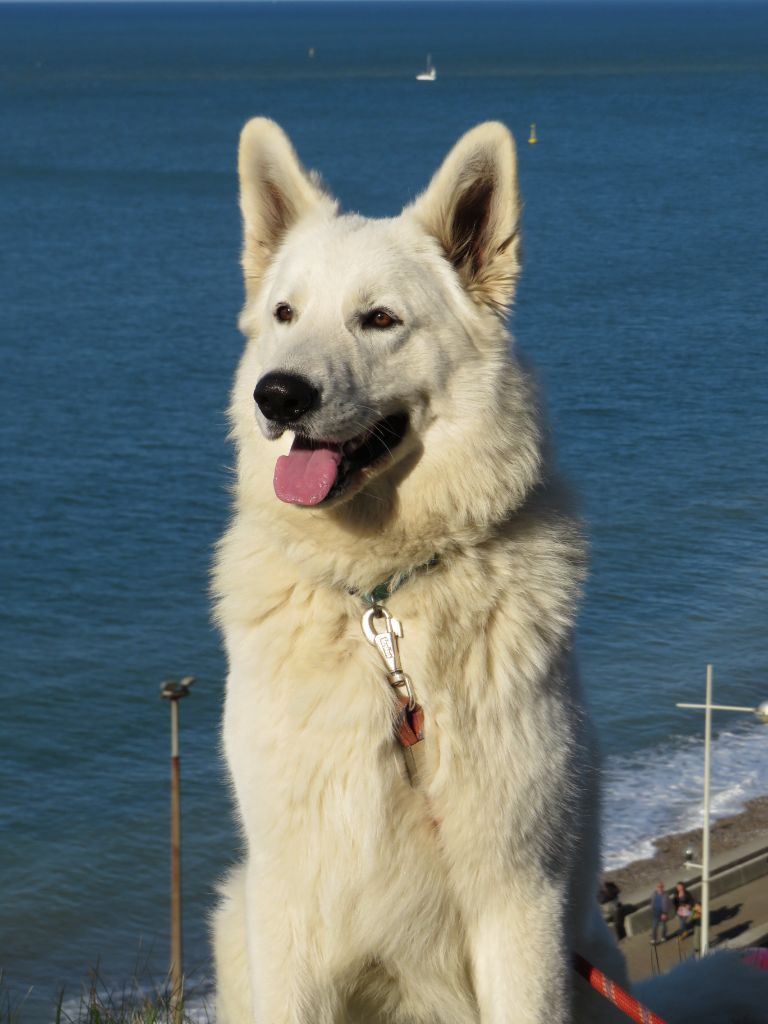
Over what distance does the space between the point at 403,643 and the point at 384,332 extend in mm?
1178

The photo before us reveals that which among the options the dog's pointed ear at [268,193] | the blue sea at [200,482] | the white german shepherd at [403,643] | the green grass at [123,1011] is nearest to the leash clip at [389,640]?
the white german shepherd at [403,643]

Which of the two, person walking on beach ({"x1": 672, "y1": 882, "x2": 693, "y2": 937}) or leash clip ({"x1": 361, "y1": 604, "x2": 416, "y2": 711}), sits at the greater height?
leash clip ({"x1": 361, "y1": 604, "x2": 416, "y2": 711})

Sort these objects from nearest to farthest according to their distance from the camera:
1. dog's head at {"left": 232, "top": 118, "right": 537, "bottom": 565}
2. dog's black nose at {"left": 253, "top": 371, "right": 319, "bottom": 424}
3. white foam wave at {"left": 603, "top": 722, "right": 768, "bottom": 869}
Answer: dog's black nose at {"left": 253, "top": 371, "right": 319, "bottom": 424}, dog's head at {"left": 232, "top": 118, "right": 537, "bottom": 565}, white foam wave at {"left": 603, "top": 722, "right": 768, "bottom": 869}

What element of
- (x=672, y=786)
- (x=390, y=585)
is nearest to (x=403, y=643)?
(x=390, y=585)

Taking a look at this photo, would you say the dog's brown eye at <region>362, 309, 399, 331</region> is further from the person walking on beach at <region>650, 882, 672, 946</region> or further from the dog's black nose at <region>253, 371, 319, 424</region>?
the person walking on beach at <region>650, 882, 672, 946</region>

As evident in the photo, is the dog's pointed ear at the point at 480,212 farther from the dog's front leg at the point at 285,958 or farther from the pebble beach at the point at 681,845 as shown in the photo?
the pebble beach at the point at 681,845

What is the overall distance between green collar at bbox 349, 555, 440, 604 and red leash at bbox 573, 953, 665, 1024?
1.41 metres

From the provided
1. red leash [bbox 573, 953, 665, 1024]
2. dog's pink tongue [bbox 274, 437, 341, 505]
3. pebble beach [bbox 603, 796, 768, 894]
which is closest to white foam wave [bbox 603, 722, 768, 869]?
pebble beach [bbox 603, 796, 768, 894]

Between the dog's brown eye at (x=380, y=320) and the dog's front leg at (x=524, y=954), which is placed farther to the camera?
the dog's brown eye at (x=380, y=320)

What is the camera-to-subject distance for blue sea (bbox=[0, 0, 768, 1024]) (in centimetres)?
2714

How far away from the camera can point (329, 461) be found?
197 inches

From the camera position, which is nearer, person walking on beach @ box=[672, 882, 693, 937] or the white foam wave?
person walking on beach @ box=[672, 882, 693, 937]

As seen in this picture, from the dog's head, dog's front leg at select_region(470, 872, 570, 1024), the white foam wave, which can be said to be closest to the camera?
dog's front leg at select_region(470, 872, 570, 1024)

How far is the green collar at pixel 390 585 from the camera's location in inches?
197
